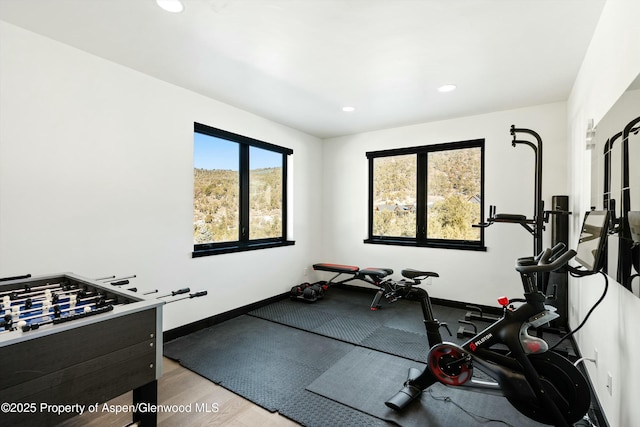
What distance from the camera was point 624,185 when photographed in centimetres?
142

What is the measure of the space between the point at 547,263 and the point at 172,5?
2.71m

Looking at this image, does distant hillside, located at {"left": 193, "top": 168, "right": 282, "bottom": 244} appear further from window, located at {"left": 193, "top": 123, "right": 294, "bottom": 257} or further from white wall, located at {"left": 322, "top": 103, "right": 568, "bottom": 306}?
white wall, located at {"left": 322, "top": 103, "right": 568, "bottom": 306}

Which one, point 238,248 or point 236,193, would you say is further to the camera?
point 236,193

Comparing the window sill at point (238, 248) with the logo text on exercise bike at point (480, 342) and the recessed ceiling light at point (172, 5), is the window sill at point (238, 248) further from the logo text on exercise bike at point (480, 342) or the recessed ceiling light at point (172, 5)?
the logo text on exercise bike at point (480, 342)

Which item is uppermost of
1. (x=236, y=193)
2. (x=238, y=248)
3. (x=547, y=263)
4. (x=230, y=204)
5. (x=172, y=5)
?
(x=172, y=5)

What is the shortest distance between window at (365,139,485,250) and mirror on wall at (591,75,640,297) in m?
2.42

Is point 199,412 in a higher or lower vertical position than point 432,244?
lower

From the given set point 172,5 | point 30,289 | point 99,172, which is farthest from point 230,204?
point 172,5

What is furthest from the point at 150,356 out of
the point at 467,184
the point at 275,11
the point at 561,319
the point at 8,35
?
the point at 467,184

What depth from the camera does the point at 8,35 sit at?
2168 millimetres

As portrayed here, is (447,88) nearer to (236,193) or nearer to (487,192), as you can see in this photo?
(487,192)

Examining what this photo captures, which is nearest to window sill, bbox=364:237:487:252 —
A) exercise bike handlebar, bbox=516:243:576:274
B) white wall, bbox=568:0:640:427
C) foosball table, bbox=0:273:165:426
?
white wall, bbox=568:0:640:427

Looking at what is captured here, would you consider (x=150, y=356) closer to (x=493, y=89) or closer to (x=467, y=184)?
(x=493, y=89)

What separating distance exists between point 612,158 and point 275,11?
2133 mm
